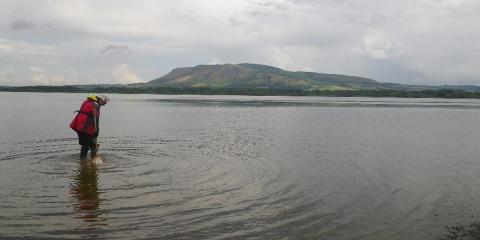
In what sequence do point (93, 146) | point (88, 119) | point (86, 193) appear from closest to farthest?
point (86, 193) < point (88, 119) < point (93, 146)

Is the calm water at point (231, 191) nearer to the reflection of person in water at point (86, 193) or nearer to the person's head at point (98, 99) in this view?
the reflection of person in water at point (86, 193)

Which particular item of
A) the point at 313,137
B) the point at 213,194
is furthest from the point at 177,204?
the point at 313,137

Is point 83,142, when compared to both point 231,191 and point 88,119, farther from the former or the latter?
point 231,191

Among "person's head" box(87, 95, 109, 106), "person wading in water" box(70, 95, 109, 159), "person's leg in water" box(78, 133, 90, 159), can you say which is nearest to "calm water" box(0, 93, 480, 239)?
"person's leg in water" box(78, 133, 90, 159)

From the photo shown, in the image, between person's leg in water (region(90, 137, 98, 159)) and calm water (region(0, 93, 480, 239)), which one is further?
person's leg in water (region(90, 137, 98, 159))

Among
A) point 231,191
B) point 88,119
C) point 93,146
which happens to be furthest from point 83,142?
point 231,191

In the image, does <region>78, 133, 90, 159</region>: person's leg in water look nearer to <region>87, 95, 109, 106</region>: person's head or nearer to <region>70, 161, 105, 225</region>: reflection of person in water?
<region>70, 161, 105, 225</region>: reflection of person in water

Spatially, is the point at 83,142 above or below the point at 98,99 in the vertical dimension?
below

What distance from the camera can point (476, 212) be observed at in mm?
14422

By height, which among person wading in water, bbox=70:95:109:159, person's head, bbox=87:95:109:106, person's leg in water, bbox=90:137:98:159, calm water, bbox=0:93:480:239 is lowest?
calm water, bbox=0:93:480:239

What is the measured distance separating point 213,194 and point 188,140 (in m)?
17.3

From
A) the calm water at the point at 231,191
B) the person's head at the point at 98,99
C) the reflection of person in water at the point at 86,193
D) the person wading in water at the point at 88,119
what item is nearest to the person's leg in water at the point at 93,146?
the person wading in water at the point at 88,119

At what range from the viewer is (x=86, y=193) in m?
15.3

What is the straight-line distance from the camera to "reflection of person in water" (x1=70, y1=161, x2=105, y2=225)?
42.4 feet
